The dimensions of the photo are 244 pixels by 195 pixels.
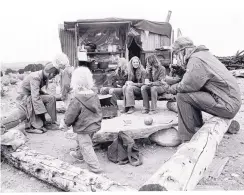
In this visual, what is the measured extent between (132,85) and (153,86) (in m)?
0.52

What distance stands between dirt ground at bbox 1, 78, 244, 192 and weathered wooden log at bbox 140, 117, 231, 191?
0.51 m

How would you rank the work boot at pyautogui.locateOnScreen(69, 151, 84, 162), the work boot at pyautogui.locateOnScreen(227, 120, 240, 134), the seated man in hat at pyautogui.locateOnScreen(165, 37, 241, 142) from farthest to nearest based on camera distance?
the work boot at pyautogui.locateOnScreen(227, 120, 240, 134)
the work boot at pyautogui.locateOnScreen(69, 151, 84, 162)
the seated man in hat at pyautogui.locateOnScreen(165, 37, 241, 142)

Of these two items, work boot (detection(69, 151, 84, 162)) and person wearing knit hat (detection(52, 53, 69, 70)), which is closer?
work boot (detection(69, 151, 84, 162))

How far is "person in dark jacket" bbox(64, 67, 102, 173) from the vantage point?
150 inches

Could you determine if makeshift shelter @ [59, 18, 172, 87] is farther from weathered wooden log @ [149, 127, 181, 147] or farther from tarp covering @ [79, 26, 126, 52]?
weathered wooden log @ [149, 127, 181, 147]

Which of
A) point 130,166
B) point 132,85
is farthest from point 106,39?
point 130,166

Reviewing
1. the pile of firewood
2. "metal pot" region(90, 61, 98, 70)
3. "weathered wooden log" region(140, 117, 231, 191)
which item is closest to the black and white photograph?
"weathered wooden log" region(140, 117, 231, 191)

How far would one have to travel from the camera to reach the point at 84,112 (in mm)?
3859

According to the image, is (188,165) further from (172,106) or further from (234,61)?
(234,61)

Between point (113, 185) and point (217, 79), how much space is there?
2.18 m

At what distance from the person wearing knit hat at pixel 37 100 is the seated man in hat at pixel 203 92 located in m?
2.77

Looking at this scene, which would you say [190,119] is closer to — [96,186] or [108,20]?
[96,186]

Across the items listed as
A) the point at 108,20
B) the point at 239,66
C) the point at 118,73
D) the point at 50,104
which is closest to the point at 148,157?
the point at 50,104

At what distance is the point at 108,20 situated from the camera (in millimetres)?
12086
